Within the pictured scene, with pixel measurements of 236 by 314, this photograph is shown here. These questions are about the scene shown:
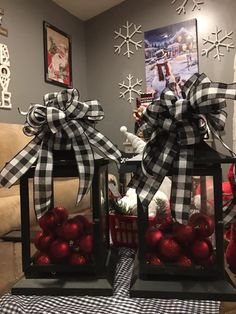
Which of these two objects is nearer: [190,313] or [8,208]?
[190,313]

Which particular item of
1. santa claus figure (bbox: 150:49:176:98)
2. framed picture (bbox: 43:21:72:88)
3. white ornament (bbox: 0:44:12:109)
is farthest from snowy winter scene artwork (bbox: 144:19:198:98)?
white ornament (bbox: 0:44:12:109)

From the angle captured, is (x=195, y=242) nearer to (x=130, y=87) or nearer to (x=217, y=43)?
(x=217, y=43)

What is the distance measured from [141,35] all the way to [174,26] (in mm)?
369

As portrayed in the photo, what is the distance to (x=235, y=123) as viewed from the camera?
115 inches

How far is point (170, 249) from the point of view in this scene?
56cm

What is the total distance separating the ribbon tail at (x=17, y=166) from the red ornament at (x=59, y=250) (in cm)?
13

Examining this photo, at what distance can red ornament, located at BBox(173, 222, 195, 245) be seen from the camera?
22.3 inches

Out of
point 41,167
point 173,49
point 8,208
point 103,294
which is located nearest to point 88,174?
point 41,167

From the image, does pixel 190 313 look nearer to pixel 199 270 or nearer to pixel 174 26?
pixel 199 270

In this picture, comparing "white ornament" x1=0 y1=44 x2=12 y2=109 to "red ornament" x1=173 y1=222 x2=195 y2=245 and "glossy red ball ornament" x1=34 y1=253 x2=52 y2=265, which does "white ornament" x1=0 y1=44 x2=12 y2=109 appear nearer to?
"glossy red ball ornament" x1=34 y1=253 x2=52 y2=265

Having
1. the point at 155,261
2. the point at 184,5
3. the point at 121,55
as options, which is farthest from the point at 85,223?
the point at 121,55

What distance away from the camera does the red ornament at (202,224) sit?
57cm

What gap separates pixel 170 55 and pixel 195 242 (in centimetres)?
306

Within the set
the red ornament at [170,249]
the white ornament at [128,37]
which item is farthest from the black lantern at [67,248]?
the white ornament at [128,37]
